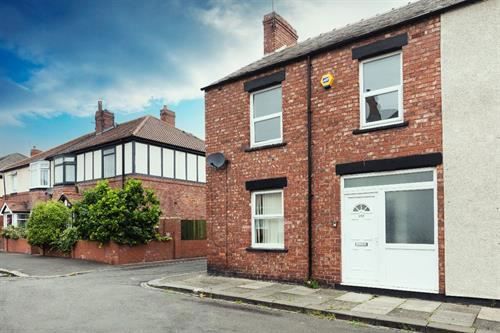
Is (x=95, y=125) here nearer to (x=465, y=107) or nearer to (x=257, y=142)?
(x=257, y=142)

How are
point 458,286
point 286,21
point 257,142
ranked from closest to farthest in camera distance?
point 458,286 < point 257,142 < point 286,21

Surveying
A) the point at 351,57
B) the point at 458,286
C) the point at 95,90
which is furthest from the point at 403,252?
the point at 95,90

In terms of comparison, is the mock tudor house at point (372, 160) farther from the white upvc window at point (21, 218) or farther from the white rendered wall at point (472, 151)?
the white upvc window at point (21, 218)

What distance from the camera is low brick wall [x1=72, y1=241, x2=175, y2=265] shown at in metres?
17.3

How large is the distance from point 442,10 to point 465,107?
210cm

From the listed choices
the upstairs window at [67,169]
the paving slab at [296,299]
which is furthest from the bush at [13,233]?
the paving slab at [296,299]

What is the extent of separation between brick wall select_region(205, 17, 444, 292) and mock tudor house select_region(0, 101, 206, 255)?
8.68 meters

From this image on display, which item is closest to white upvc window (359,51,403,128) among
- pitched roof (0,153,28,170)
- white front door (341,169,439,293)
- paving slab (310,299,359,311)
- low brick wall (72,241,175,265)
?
white front door (341,169,439,293)

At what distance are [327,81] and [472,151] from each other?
3.68m

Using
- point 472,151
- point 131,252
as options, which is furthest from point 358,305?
point 131,252

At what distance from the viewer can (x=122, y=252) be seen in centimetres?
1730

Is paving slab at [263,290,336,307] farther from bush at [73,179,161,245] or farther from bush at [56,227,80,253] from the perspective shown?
bush at [56,227,80,253]

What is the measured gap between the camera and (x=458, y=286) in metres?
7.91

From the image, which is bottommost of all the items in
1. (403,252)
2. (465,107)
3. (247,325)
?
(247,325)
